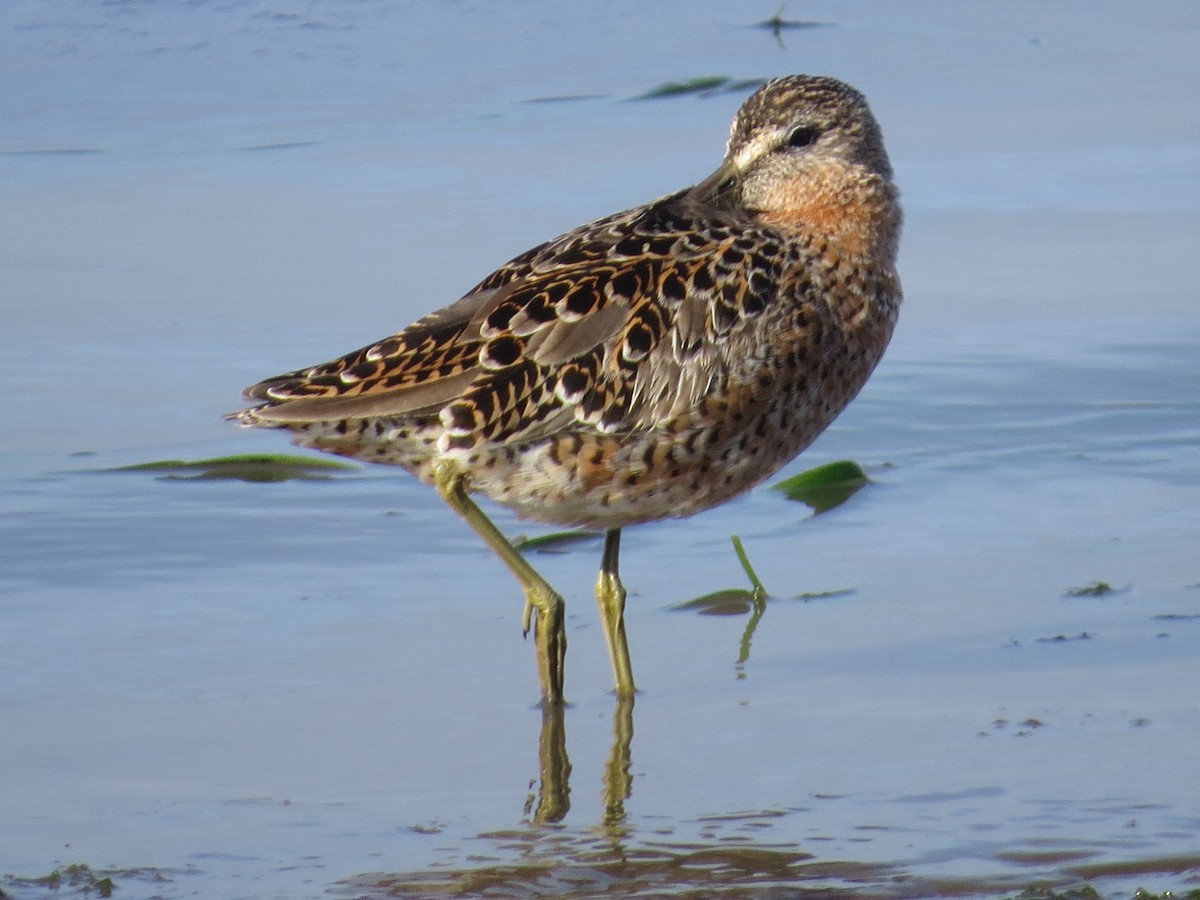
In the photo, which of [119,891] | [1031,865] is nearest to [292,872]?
[119,891]

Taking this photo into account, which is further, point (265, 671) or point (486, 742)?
point (265, 671)

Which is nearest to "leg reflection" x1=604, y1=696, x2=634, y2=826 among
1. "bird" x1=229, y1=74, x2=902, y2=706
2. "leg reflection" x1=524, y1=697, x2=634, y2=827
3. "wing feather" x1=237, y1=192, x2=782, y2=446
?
"leg reflection" x1=524, y1=697, x2=634, y2=827

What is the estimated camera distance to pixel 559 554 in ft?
20.8

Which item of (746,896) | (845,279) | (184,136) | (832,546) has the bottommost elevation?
(746,896)

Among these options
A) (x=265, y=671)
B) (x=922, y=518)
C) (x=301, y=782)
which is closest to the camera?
(x=301, y=782)

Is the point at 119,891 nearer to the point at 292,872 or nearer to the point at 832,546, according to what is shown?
the point at 292,872

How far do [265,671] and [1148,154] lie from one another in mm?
5742

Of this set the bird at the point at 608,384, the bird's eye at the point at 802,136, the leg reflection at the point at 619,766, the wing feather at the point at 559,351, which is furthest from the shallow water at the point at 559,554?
the bird's eye at the point at 802,136

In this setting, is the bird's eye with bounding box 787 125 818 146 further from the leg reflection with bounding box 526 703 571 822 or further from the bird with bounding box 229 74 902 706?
the leg reflection with bounding box 526 703 571 822

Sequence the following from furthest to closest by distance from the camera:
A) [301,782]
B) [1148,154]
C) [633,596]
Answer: [1148,154] → [633,596] → [301,782]

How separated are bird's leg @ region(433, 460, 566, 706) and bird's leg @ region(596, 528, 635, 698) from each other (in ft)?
0.37

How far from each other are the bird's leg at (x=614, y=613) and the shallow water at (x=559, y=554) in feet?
0.37

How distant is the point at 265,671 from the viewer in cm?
522

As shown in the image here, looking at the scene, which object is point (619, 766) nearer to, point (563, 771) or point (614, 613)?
point (563, 771)
